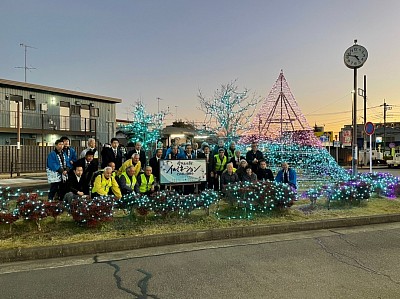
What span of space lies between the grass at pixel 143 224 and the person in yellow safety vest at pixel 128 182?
562mm

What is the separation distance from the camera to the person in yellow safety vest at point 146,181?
A: 316 inches

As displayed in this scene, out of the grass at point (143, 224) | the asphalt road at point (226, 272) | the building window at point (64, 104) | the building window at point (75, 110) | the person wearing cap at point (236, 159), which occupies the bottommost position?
the asphalt road at point (226, 272)

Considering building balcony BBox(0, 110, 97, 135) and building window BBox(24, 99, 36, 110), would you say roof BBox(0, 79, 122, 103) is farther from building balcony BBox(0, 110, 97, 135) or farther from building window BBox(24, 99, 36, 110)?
building balcony BBox(0, 110, 97, 135)

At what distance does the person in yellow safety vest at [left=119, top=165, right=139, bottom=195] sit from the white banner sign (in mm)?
875

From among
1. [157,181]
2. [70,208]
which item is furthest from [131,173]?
[70,208]

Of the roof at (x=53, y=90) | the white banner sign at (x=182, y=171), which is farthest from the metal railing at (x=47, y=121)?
the white banner sign at (x=182, y=171)

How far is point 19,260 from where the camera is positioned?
5156 millimetres

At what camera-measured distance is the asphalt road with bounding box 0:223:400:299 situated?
12.8ft

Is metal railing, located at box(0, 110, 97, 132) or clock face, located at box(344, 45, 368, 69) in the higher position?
clock face, located at box(344, 45, 368, 69)

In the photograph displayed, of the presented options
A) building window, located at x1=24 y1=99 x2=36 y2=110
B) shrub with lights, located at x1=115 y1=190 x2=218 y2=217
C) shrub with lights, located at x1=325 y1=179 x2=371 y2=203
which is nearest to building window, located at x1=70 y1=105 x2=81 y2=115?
building window, located at x1=24 y1=99 x2=36 y2=110

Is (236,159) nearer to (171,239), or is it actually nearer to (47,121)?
(171,239)

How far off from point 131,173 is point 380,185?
22.6 feet

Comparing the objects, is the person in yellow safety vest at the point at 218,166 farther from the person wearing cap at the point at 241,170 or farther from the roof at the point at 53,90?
the roof at the point at 53,90

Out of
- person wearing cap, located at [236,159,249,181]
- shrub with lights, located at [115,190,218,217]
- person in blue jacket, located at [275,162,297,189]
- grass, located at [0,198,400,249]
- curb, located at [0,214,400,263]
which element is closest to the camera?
curb, located at [0,214,400,263]
